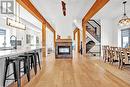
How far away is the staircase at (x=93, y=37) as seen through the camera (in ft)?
56.6

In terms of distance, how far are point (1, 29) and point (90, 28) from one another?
10624mm

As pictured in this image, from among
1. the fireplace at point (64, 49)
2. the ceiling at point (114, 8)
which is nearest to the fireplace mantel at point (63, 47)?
the fireplace at point (64, 49)

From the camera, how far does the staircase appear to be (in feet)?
56.6

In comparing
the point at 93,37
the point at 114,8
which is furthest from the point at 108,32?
the point at 114,8

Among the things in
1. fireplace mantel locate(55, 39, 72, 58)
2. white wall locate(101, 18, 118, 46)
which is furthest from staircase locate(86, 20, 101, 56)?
fireplace mantel locate(55, 39, 72, 58)

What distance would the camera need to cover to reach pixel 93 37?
1723 cm

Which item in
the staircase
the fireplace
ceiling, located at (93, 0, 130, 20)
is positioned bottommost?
the fireplace

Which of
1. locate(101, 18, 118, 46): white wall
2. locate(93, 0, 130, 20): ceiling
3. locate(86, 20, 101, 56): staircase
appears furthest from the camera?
locate(86, 20, 101, 56): staircase

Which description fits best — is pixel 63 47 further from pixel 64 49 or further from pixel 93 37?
pixel 93 37

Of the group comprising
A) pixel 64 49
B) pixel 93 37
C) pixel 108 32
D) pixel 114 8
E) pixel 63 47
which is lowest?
pixel 64 49

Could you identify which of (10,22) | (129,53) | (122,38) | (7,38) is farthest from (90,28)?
(10,22)

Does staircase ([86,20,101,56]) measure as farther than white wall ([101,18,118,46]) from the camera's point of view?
Yes

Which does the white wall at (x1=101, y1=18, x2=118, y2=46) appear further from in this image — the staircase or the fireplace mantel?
the fireplace mantel

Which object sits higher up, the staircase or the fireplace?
the staircase
